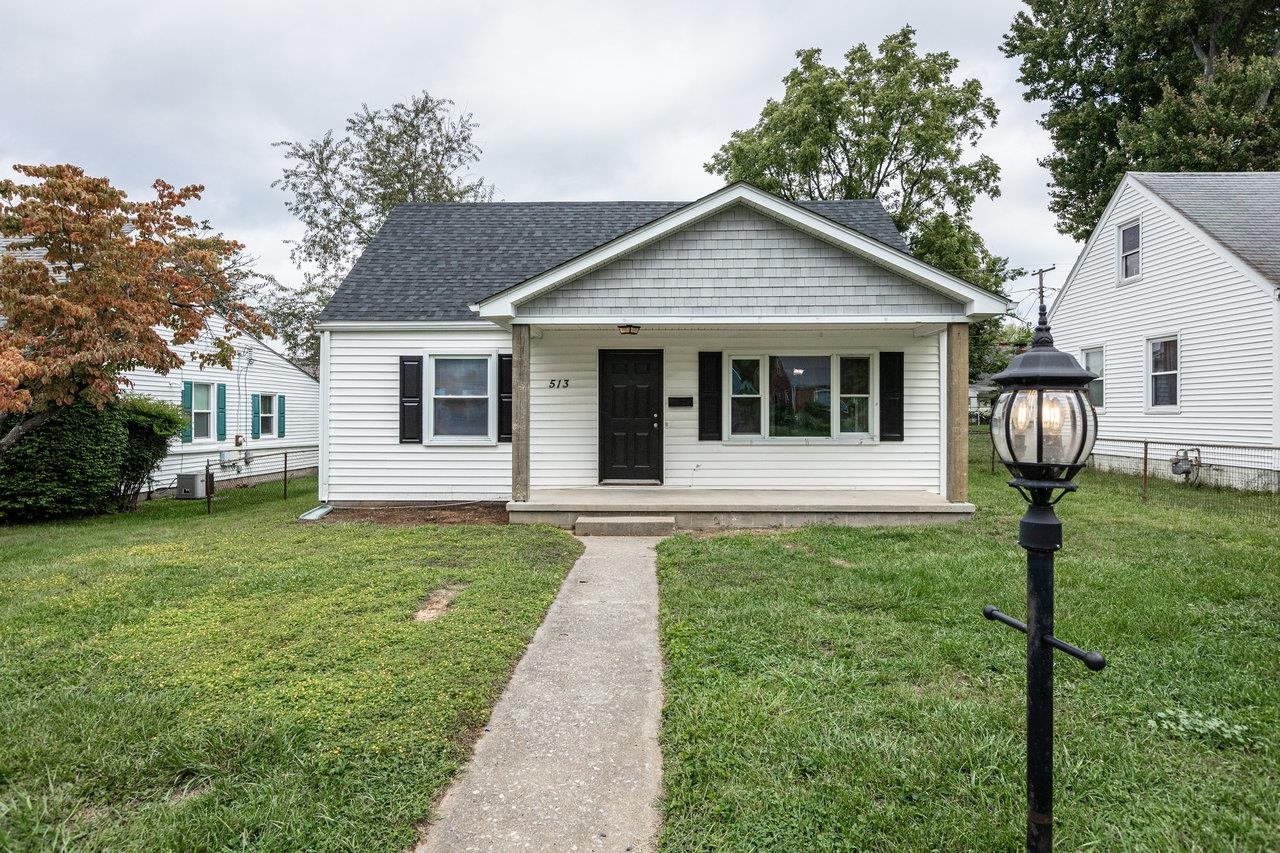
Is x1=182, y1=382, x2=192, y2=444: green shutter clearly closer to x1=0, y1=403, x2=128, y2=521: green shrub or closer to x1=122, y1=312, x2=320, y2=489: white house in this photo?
x1=122, y1=312, x2=320, y2=489: white house

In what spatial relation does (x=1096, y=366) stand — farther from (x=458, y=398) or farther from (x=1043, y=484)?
(x=1043, y=484)

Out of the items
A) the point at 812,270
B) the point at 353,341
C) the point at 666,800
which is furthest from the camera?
the point at 353,341

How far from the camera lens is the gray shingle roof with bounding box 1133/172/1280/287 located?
34.6ft

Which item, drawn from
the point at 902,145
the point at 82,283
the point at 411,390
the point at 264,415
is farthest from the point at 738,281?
the point at 902,145

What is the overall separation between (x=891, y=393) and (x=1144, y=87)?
19839 millimetres

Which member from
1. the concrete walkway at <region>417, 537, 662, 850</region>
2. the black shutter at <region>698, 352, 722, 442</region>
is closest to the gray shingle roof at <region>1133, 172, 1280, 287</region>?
the black shutter at <region>698, 352, 722, 442</region>

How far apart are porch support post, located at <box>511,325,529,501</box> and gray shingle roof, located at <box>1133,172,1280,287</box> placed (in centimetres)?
1176

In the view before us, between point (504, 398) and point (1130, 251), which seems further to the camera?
point (1130, 251)

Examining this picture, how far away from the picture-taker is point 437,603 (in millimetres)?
4609

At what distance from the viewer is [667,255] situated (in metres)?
7.72

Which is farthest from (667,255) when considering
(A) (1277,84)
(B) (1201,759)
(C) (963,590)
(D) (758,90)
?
(A) (1277,84)

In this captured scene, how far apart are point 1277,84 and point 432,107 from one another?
25.1 metres

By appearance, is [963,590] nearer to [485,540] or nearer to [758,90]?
[485,540]

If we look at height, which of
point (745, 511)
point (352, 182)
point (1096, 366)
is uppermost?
point (352, 182)
